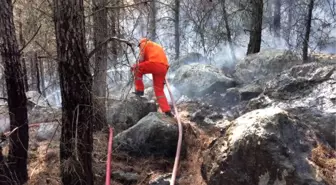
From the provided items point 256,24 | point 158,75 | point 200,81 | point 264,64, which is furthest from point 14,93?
point 256,24

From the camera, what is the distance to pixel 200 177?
5.26 metres

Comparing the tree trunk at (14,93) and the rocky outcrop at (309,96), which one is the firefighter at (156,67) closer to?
the rocky outcrop at (309,96)

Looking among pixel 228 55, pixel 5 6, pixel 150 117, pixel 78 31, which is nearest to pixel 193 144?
pixel 150 117

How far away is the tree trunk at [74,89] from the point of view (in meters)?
4.24

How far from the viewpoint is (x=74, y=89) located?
14.4ft

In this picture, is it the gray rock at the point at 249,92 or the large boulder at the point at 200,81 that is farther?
the large boulder at the point at 200,81

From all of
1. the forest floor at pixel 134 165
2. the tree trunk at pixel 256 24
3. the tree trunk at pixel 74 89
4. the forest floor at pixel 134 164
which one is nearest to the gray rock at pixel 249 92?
the forest floor at pixel 134 164

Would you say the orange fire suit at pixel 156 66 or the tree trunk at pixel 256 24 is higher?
the tree trunk at pixel 256 24

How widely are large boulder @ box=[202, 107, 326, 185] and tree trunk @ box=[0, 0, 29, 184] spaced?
2.80 m

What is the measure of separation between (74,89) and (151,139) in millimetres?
2274

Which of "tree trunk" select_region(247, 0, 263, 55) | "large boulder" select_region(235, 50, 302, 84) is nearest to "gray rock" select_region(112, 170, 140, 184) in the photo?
"large boulder" select_region(235, 50, 302, 84)

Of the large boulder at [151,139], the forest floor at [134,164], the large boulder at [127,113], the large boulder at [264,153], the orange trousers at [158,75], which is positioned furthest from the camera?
the large boulder at [127,113]

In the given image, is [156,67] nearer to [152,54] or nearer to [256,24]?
[152,54]

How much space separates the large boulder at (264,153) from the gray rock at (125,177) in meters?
1.53
